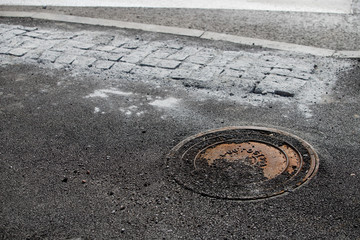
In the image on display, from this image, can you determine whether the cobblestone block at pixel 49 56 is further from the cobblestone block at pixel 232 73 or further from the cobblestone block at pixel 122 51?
the cobblestone block at pixel 232 73

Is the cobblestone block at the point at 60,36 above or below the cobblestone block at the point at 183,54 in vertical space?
below

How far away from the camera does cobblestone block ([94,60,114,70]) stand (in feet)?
24.4

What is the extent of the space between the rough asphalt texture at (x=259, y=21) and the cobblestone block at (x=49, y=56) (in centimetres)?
212

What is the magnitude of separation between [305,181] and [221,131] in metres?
1.22

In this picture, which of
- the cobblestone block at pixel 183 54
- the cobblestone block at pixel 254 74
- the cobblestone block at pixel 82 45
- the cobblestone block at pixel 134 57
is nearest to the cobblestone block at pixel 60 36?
the cobblestone block at pixel 82 45

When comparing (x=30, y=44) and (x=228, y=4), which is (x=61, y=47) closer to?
(x=30, y=44)

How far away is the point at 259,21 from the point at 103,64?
3.36m

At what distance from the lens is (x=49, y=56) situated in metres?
7.90

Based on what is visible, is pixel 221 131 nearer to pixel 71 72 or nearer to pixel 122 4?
pixel 71 72

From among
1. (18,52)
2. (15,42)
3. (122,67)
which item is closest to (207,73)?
(122,67)

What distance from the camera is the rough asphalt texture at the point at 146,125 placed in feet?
13.5

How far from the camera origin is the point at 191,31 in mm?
8766

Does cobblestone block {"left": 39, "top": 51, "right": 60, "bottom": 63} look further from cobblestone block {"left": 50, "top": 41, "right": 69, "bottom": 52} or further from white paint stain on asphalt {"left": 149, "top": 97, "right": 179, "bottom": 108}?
white paint stain on asphalt {"left": 149, "top": 97, "right": 179, "bottom": 108}

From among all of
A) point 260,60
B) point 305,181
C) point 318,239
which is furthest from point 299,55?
point 318,239
